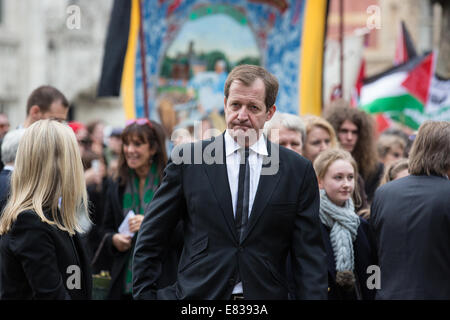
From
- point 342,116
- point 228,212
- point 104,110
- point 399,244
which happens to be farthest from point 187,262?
point 104,110

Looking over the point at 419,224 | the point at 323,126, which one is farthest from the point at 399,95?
the point at 419,224

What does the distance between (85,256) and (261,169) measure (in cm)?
110

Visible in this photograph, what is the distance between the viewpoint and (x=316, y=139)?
6.02 m

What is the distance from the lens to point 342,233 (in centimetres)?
468

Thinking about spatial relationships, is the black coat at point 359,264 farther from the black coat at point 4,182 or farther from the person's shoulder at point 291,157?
the black coat at point 4,182

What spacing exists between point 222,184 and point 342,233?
57.7 inches

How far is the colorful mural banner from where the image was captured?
26.8ft

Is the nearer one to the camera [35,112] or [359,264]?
[359,264]

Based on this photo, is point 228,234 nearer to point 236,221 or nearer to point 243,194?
point 236,221

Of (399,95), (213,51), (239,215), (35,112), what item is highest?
(213,51)

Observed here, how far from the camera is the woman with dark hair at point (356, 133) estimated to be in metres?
6.55

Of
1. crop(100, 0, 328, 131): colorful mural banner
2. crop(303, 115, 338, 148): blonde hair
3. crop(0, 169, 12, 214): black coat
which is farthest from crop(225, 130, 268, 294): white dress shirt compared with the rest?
crop(100, 0, 328, 131): colorful mural banner
